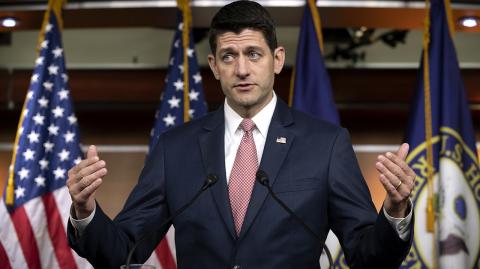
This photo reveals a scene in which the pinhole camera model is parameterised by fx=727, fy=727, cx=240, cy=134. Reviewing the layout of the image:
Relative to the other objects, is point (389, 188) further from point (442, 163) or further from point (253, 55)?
point (442, 163)

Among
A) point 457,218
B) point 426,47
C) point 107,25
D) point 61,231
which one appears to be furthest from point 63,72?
point 457,218

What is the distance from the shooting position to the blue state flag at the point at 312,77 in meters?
3.92

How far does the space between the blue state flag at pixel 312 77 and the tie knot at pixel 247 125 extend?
1.74m

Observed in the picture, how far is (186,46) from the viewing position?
13.1 ft

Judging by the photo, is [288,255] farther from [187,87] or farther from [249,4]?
[187,87]

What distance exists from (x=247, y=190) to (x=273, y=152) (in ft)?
0.45

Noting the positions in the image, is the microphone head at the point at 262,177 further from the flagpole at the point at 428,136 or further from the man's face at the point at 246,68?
the flagpole at the point at 428,136

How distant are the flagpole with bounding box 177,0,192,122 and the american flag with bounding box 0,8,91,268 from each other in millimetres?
604

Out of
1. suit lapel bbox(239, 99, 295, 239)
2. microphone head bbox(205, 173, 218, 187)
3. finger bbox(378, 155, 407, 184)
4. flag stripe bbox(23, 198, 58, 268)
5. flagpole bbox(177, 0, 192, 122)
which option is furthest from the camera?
flagpole bbox(177, 0, 192, 122)

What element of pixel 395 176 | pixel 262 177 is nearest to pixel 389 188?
pixel 395 176

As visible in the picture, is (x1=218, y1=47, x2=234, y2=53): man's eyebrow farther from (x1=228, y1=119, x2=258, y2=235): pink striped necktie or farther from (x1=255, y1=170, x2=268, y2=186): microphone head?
(x1=255, y1=170, x2=268, y2=186): microphone head

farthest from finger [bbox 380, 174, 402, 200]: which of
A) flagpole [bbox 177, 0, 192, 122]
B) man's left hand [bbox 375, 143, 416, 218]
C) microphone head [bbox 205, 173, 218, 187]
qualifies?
flagpole [bbox 177, 0, 192, 122]

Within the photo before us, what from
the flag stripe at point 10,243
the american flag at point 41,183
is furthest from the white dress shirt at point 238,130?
the flag stripe at point 10,243

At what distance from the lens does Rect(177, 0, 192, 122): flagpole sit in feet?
12.8
